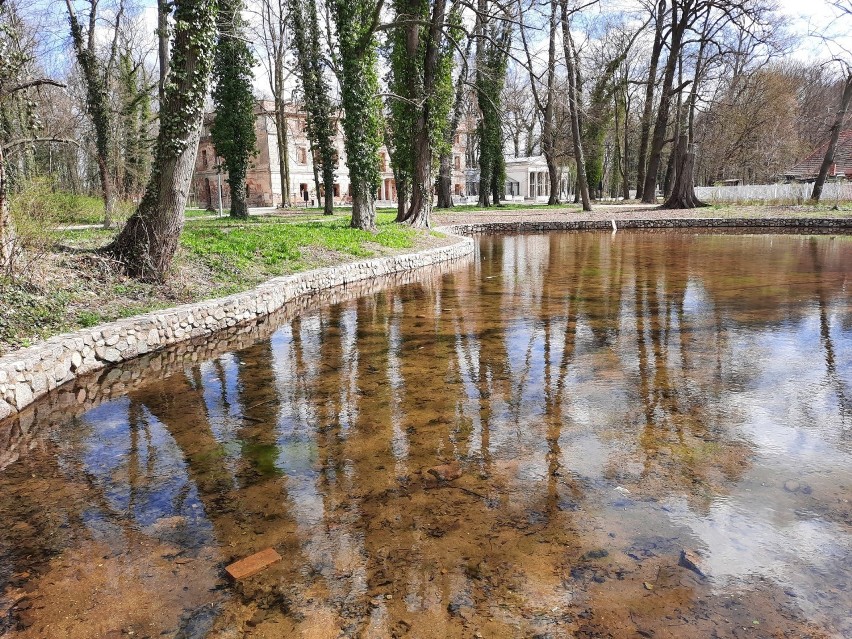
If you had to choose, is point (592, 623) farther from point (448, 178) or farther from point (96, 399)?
point (448, 178)

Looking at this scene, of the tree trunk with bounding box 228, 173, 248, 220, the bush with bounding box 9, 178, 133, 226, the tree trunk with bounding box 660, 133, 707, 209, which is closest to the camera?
the bush with bounding box 9, 178, 133, 226

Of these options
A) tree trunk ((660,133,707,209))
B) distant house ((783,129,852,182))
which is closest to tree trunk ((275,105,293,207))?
tree trunk ((660,133,707,209))

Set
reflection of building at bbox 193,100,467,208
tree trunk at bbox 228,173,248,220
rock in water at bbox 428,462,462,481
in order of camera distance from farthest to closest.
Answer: reflection of building at bbox 193,100,467,208 → tree trunk at bbox 228,173,248,220 → rock in water at bbox 428,462,462,481

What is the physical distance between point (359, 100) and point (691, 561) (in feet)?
50.9

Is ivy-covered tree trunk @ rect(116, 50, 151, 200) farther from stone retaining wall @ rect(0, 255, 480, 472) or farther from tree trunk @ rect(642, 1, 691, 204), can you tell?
tree trunk @ rect(642, 1, 691, 204)

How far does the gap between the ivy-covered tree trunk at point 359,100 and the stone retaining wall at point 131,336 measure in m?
5.29

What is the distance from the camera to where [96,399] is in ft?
18.6

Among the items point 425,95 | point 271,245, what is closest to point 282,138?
point 425,95

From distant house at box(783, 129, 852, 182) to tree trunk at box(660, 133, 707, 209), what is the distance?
1732 centimetres

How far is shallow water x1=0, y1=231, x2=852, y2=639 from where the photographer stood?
2.64 metres

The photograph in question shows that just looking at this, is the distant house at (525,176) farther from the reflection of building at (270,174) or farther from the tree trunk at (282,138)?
the tree trunk at (282,138)

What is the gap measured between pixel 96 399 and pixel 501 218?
2299cm

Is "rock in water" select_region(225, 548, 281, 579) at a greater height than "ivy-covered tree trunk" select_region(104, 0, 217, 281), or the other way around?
"ivy-covered tree trunk" select_region(104, 0, 217, 281)

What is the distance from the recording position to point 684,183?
92.6 feet
